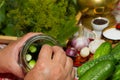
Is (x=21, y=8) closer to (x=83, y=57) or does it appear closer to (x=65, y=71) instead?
(x=83, y=57)

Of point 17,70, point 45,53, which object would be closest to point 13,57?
point 17,70

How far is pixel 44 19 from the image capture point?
927 millimetres

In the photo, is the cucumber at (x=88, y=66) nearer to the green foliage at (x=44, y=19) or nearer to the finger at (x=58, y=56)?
the finger at (x=58, y=56)

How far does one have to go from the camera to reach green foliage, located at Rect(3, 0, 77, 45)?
3.05 feet

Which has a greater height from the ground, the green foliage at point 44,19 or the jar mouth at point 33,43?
the jar mouth at point 33,43

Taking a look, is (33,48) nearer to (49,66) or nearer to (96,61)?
(49,66)

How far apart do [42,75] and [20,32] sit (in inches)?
17.9

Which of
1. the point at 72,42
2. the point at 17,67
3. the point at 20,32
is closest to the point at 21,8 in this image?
the point at 20,32

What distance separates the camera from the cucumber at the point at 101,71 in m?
0.66

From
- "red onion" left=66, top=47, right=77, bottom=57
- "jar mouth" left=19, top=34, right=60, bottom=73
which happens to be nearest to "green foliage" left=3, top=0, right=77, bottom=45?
"red onion" left=66, top=47, right=77, bottom=57

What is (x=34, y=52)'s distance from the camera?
610 millimetres

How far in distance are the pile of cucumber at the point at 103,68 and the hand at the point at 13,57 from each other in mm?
153

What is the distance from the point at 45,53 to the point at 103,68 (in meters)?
0.16

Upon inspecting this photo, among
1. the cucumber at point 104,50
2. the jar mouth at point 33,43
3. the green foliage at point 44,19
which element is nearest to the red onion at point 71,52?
the green foliage at point 44,19
